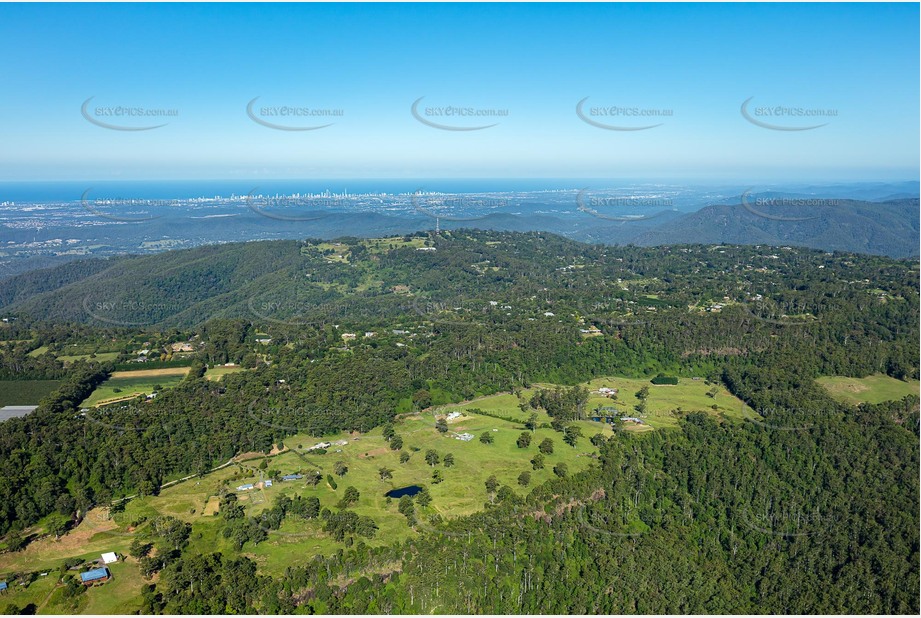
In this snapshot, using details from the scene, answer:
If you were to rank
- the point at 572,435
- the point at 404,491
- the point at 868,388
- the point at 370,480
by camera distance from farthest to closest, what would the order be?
the point at 868,388, the point at 572,435, the point at 370,480, the point at 404,491

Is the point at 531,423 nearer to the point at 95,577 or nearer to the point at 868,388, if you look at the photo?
the point at 95,577

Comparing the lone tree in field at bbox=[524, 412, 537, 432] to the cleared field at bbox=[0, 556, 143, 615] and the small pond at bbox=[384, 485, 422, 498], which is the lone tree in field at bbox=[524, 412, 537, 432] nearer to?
the small pond at bbox=[384, 485, 422, 498]

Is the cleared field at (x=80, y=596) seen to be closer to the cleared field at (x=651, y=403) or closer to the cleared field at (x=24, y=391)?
the cleared field at (x=24, y=391)

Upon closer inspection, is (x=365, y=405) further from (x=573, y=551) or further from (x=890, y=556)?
(x=890, y=556)

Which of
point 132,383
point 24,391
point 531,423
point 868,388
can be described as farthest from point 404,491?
point 868,388

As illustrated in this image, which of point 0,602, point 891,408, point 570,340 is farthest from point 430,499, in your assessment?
point 891,408

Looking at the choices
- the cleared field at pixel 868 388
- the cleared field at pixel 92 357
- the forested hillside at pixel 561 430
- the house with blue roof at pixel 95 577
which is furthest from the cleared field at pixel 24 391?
the cleared field at pixel 868 388
